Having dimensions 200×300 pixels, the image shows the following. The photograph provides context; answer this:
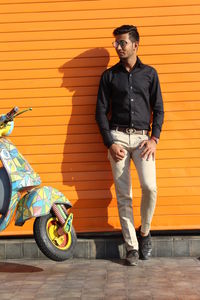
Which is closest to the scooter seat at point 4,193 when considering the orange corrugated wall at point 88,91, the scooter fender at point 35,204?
the scooter fender at point 35,204

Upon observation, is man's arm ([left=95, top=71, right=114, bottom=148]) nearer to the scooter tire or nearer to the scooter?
the scooter

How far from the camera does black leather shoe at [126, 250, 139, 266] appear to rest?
5297 mm

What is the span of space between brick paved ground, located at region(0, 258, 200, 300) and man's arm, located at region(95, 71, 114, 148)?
1.14 metres

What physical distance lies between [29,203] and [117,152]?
1.04 metres

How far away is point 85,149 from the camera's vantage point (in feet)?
19.0

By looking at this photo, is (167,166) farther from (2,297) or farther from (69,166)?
(2,297)

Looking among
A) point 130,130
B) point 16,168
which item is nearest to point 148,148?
point 130,130

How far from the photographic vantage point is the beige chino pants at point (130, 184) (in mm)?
5426

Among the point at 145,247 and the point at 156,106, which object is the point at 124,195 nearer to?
the point at 145,247

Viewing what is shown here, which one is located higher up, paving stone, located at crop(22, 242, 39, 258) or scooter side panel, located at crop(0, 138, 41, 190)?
scooter side panel, located at crop(0, 138, 41, 190)

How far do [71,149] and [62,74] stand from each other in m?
0.74

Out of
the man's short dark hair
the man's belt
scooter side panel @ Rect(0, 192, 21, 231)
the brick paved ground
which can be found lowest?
the brick paved ground

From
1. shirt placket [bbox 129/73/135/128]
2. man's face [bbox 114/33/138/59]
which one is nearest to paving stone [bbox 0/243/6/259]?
shirt placket [bbox 129/73/135/128]

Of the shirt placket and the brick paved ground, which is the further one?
the shirt placket
